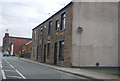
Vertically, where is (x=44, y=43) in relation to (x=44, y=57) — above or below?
above

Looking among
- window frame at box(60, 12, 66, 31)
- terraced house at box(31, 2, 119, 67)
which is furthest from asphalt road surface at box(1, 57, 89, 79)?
window frame at box(60, 12, 66, 31)

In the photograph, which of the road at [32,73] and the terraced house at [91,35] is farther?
the terraced house at [91,35]

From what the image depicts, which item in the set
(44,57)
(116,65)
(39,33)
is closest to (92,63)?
(116,65)

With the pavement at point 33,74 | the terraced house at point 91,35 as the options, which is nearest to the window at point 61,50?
the terraced house at point 91,35

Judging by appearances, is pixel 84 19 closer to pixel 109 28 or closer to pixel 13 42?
pixel 109 28

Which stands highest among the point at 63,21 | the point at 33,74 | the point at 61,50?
the point at 63,21

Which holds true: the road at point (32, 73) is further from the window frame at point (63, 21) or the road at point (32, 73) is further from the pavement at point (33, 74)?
the window frame at point (63, 21)

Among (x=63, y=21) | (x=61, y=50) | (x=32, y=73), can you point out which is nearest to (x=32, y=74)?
(x=32, y=73)

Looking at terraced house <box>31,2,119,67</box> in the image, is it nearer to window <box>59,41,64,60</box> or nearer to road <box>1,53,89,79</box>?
window <box>59,41,64,60</box>

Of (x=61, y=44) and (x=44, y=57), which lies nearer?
(x=61, y=44)

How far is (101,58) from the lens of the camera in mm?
23547

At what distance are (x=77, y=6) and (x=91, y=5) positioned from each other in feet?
4.87

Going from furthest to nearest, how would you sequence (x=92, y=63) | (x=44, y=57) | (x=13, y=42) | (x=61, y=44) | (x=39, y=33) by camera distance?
(x=13, y=42)
(x=39, y=33)
(x=44, y=57)
(x=61, y=44)
(x=92, y=63)

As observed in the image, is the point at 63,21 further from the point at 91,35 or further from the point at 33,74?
the point at 33,74
